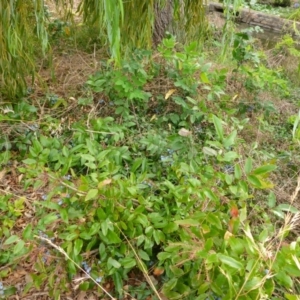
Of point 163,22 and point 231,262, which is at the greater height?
point 163,22

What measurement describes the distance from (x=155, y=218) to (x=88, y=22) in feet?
5.50

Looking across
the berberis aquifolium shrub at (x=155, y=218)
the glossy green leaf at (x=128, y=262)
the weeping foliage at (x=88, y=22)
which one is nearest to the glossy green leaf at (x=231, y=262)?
the berberis aquifolium shrub at (x=155, y=218)

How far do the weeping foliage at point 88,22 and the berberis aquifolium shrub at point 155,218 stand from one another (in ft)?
0.88

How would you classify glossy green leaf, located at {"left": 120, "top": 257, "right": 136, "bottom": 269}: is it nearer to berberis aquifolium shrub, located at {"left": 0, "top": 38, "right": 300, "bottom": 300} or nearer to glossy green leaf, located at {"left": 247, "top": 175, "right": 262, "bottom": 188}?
berberis aquifolium shrub, located at {"left": 0, "top": 38, "right": 300, "bottom": 300}

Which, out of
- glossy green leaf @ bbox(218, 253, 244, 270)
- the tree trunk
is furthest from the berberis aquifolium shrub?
the tree trunk

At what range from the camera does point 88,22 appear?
2.51 metres

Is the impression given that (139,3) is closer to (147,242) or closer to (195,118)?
(195,118)

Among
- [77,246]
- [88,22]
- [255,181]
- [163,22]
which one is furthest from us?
[163,22]

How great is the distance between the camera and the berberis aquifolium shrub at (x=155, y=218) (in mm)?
979

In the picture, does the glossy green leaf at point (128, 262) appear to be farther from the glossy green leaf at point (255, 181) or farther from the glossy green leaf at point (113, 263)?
the glossy green leaf at point (255, 181)

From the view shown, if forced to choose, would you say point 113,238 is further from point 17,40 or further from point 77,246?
point 17,40

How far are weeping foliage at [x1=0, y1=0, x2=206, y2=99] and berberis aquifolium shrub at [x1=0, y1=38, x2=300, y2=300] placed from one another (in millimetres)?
267

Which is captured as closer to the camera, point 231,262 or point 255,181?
point 231,262

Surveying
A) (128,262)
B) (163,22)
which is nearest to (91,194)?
(128,262)
